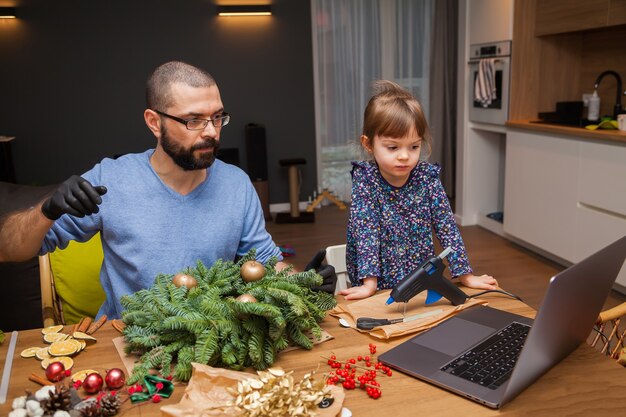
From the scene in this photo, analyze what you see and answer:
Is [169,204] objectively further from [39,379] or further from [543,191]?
[543,191]

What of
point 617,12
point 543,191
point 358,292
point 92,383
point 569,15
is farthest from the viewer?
point 543,191

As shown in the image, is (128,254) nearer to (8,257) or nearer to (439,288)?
(8,257)

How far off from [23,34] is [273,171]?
270 centimetres

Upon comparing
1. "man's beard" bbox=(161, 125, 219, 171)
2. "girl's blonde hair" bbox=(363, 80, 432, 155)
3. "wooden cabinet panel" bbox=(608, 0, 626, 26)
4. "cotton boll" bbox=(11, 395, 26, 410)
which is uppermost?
"wooden cabinet panel" bbox=(608, 0, 626, 26)

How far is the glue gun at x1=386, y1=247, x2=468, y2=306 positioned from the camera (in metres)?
1.27

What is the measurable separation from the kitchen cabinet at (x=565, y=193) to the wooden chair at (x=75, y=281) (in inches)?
109

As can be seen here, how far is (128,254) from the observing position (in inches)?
63.6

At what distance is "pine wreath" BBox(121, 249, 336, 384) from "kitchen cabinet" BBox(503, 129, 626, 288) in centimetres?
269

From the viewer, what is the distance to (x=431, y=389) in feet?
3.27

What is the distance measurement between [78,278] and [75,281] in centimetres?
1

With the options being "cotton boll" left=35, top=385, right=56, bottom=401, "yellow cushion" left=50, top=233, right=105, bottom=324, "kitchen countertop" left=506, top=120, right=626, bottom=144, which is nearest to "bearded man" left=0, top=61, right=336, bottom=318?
"yellow cushion" left=50, top=233, right=105, bottom=324

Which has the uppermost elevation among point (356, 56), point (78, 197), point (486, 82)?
point (356, 56)

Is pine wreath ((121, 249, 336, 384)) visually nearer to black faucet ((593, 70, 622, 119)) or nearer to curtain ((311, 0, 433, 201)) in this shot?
black faucet ((593, 70, 622, 119))

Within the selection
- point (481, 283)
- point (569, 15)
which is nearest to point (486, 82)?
point (569, 15)
